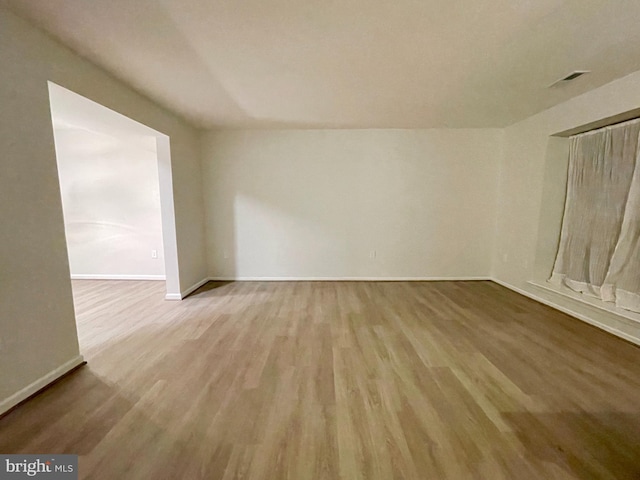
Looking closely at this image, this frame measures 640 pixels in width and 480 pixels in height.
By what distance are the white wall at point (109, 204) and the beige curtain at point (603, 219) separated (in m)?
5.87

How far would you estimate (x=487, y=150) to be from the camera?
420 cm

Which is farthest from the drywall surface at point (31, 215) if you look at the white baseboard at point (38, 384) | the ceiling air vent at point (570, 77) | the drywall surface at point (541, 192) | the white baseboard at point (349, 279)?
the drywall surface at point (541, 192)

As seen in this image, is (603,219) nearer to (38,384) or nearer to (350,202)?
(350,202)

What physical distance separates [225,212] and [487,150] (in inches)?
172

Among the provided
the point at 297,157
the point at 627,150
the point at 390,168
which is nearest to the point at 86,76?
the point at 297,157

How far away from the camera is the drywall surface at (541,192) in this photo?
2.56 metres

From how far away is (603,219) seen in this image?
284cm

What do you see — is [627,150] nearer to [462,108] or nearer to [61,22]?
[462,108]

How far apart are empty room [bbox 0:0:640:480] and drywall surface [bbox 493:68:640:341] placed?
0.03 metres

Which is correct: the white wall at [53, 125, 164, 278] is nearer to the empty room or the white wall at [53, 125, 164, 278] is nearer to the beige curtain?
the empty room

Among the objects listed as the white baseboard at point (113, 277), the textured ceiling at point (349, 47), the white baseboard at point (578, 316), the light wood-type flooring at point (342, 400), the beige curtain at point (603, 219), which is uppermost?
the textured ceiling at point (349, 47)

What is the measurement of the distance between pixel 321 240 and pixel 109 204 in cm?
359

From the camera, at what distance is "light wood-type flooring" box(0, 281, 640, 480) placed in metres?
1.28

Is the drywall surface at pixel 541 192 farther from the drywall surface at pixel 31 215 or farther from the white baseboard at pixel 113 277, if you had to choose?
the white baseboard at pixel 113 277
